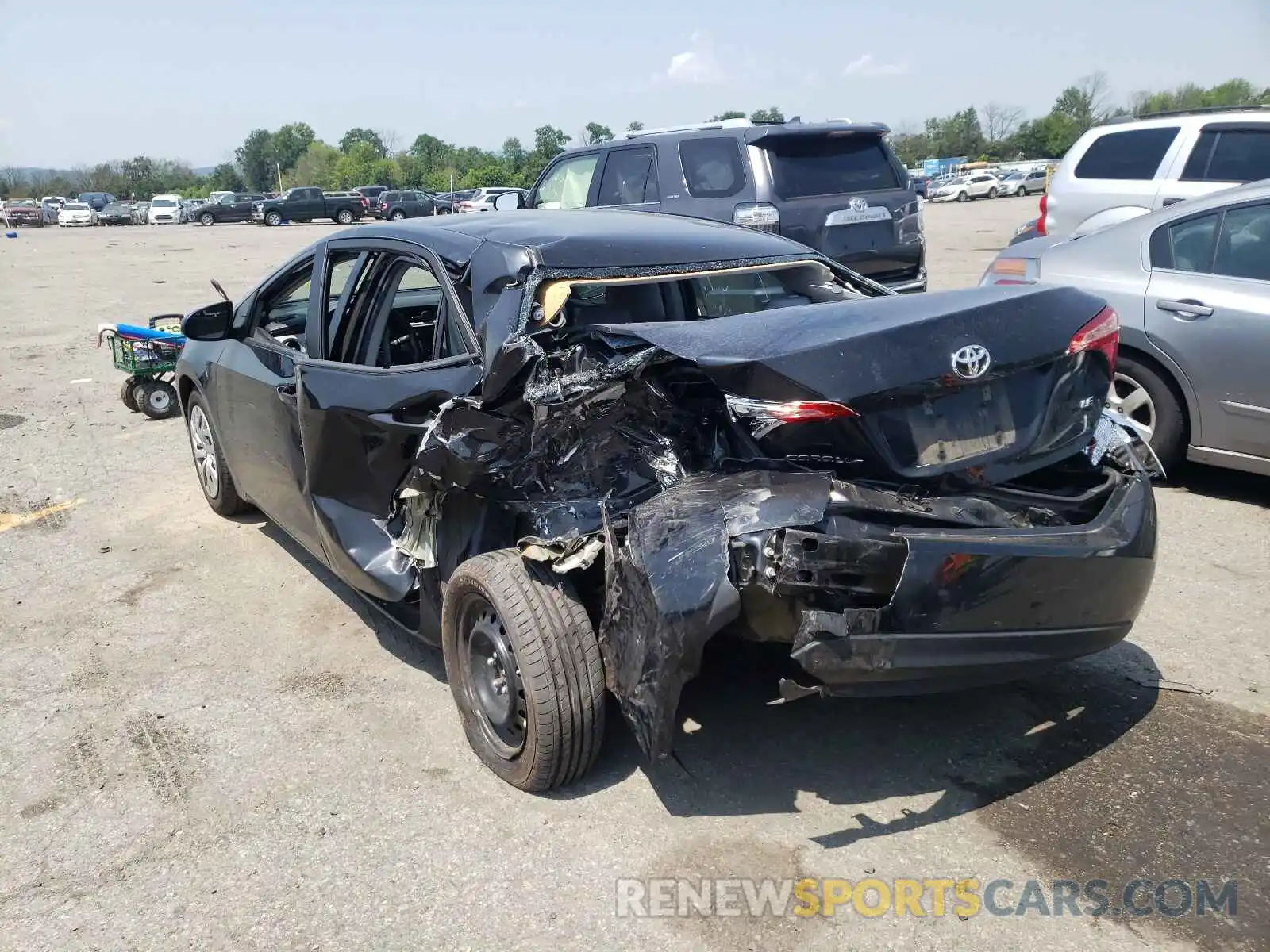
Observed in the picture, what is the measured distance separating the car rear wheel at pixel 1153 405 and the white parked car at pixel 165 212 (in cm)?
5603

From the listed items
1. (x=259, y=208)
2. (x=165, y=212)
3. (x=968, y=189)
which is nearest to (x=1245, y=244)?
(x=968, y=189)

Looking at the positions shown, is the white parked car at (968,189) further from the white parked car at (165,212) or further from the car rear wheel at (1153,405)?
the car rear wheel at (1153,405)

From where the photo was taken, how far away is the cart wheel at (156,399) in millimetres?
8391

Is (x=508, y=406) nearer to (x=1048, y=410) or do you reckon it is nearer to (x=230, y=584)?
(x=1048, y=410)

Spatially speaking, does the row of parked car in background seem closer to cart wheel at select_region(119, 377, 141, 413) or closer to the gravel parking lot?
cart wheel at select_region(119, 377, 141, 413)

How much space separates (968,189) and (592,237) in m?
50.2

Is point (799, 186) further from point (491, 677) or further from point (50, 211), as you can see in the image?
point (50, 211)

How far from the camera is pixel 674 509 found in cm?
283

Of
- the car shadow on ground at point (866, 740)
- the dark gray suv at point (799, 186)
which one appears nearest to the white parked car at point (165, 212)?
the dark gray suv at point (799, 186)

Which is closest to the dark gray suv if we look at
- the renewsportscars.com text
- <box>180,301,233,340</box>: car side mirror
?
<box>180,301,233,340</box>: car side mirror

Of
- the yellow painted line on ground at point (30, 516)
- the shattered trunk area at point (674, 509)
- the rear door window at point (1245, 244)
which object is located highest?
the rear door window at point (1245, 244)

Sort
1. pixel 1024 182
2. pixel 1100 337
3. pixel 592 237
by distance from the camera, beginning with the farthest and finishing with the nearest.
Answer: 1. pixel 1024 182
2. pixel 592 237
3. pixel 1100 337

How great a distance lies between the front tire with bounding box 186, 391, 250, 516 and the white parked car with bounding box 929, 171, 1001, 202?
4790 centimetres

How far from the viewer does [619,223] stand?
13.4ft
